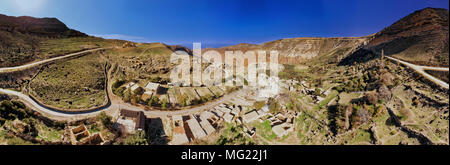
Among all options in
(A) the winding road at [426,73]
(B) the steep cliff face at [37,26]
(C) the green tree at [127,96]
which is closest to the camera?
(A) the winding road at [426,73]

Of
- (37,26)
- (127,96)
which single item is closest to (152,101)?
(127,96)

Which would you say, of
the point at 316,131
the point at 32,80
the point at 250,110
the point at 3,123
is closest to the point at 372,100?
the point at 316,131

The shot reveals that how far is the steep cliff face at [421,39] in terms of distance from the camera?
194 inches

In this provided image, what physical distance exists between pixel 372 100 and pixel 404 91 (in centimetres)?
113

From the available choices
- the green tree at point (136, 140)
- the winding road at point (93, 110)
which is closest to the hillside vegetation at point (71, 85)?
the winding road at point (93, 110)

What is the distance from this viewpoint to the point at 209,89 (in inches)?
402

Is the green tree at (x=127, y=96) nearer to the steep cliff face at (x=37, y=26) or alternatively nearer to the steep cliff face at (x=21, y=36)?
the steep cliff face at (x=21, y=36)

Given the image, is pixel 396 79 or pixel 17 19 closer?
pixel 396 79

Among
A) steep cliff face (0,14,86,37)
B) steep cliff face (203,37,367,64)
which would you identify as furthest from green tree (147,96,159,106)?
steep cliff face (203,37,367,64)

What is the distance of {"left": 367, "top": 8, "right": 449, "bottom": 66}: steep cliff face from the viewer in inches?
194

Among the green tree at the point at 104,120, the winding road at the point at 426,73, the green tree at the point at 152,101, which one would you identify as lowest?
the green tree at the point at 104,120
